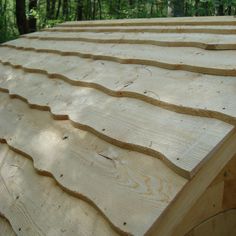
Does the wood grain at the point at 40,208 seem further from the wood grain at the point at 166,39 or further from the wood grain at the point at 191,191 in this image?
the wood grain at the point at 166,39

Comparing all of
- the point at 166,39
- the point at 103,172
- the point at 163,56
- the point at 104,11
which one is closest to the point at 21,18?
the point at 104,11

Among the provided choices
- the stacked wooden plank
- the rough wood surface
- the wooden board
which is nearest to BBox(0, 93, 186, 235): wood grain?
the stacked wooden plank

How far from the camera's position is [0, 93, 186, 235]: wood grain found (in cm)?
132

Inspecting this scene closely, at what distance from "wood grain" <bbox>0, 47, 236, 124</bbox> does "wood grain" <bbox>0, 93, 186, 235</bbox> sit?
0.30 meters

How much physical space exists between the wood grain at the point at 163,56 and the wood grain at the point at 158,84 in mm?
44

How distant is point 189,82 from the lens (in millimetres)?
1888

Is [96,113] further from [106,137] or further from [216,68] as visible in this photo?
[216,68]

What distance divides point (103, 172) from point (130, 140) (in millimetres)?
174

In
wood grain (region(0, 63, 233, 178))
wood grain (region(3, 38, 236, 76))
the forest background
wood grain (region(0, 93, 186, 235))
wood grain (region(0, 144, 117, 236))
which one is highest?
wood grain (region(3, 38, 236, 76))

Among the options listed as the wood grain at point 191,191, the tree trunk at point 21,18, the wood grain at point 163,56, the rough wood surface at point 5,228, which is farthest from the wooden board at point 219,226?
the tree trunk at point 21,18

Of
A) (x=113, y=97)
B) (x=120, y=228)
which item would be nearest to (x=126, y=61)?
(x=113, y=97)

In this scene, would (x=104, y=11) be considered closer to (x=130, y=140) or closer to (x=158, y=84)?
(x=158, y=84)

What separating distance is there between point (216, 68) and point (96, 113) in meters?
0.64

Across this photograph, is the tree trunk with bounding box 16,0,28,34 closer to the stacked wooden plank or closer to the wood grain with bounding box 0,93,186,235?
the stacked wooden plank
